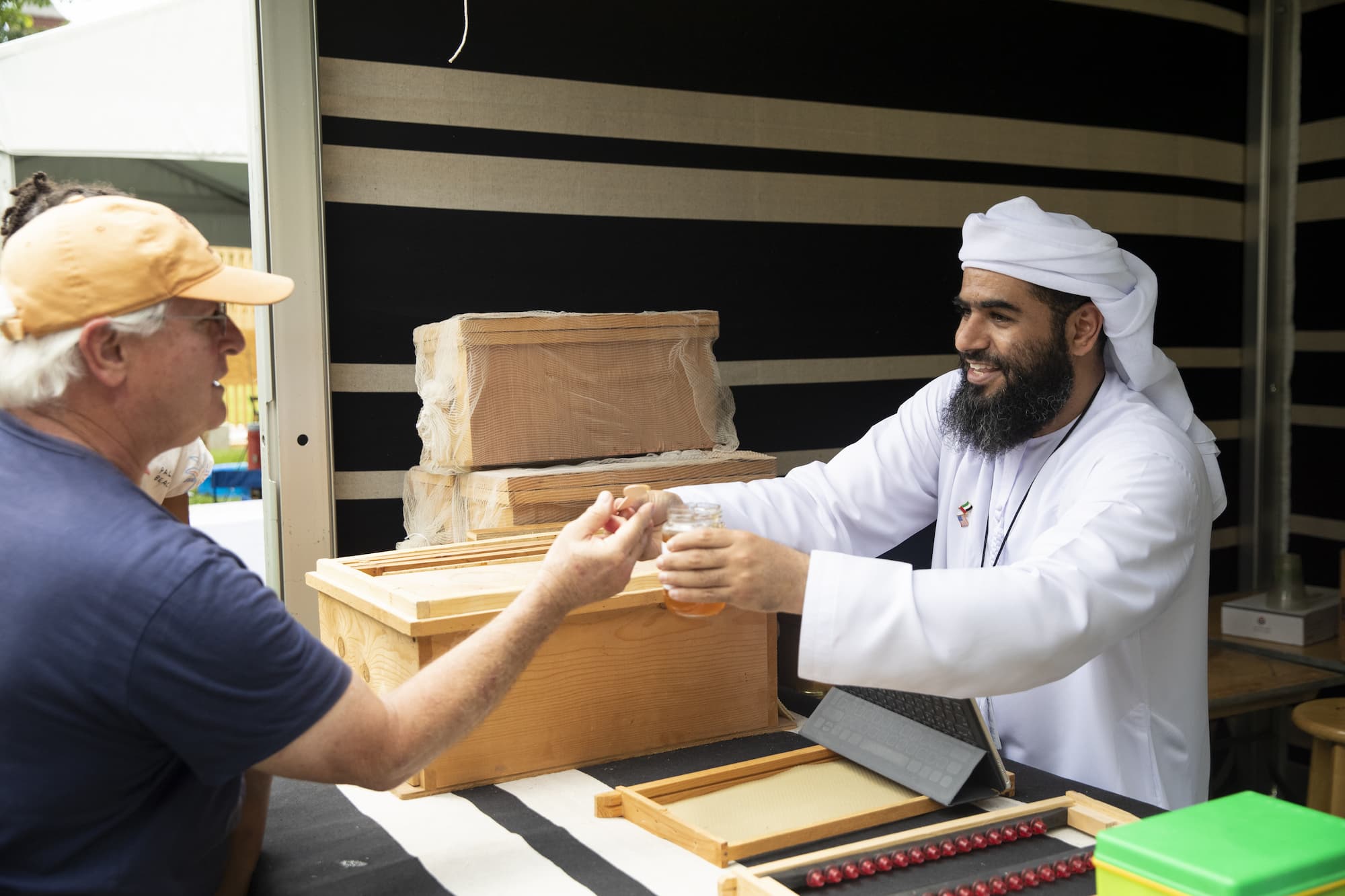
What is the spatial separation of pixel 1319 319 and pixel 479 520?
14.3ft

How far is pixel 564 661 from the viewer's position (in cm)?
223

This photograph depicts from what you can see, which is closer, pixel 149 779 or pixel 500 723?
pixel 149 779

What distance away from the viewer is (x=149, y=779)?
148 centimetres

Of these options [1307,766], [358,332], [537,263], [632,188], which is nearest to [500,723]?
[358,332]

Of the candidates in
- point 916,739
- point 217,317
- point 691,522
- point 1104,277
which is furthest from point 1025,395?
point 217,317

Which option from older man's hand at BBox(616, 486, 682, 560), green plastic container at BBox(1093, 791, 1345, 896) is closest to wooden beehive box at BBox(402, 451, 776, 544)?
older man's hand at BBox(616, 486, 682, 560)

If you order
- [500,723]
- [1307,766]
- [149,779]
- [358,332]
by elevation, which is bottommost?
[1307,766]

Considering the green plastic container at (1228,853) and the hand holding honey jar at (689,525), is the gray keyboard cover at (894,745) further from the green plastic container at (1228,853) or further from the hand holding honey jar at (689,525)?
the green plastic container at (1228,853)

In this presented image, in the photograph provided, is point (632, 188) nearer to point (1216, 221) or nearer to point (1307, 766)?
point (1216, 221)

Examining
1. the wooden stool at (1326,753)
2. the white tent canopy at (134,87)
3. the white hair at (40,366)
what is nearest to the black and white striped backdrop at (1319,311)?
the wooden stool at (1326,753)

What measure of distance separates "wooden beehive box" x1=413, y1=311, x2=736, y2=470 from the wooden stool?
2098 millimetres

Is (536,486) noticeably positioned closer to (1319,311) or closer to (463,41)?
(463,41)

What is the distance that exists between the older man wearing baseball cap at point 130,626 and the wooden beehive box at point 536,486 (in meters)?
1.40

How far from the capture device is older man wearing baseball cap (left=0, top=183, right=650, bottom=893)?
1368 mm
